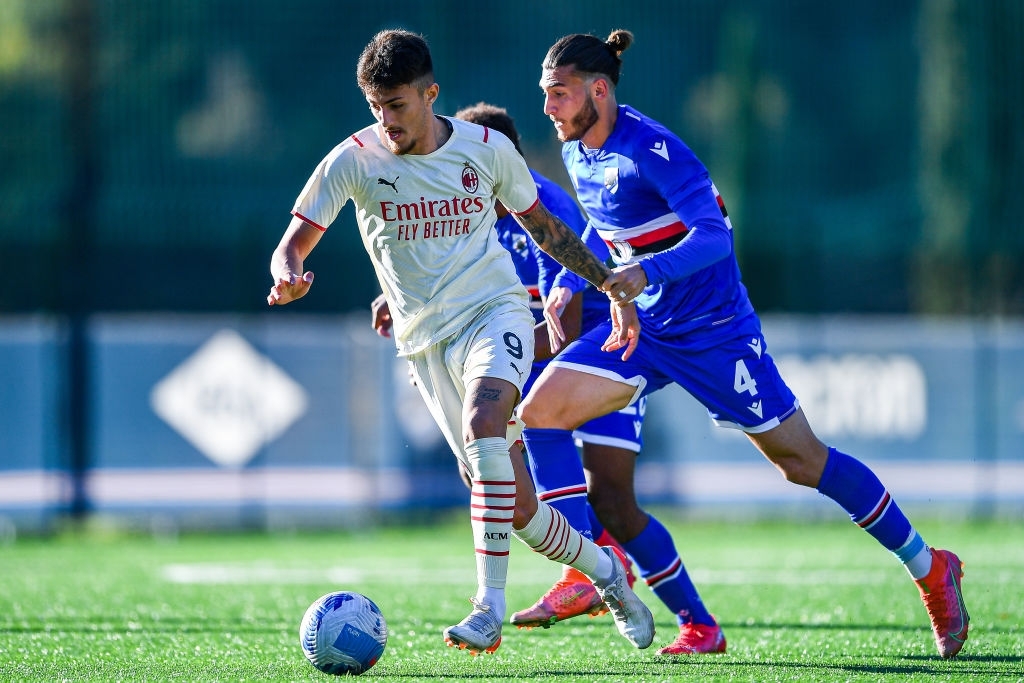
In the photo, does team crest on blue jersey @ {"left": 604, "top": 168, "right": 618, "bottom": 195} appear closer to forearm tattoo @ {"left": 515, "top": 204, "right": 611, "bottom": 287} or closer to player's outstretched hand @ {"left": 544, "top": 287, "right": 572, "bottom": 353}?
forearm tattoo @ {"left": 515, "top": 204, "right": 611, "bottom": 287}

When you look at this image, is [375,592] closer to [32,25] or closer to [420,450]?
[420,450]

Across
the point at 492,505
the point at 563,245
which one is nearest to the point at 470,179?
the point at 563,245

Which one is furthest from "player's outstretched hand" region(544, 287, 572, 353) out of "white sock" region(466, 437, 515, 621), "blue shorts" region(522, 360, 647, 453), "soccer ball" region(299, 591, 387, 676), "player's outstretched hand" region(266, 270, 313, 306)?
"soccer ball" region(299, 591, 387, 676)

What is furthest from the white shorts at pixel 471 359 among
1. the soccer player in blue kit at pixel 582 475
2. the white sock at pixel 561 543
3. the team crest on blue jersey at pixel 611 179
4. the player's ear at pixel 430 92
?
the player's ear at pixel 430 92

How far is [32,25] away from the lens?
1780 centimetres

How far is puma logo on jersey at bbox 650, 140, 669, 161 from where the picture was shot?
18.2 feet

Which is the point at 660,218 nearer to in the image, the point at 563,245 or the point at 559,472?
the point at 563,245

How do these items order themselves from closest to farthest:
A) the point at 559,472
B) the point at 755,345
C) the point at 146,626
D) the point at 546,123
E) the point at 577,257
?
the point at 577,257 → the point at 755,345 → the point at 559,472 → the point at 146,626 → the point at 546,123

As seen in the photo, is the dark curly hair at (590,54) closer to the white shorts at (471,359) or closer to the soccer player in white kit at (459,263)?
the soccer player in white kit at (459,263)

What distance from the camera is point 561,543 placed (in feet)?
17.1

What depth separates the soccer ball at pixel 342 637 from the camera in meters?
4.72

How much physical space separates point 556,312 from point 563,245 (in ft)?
1.54

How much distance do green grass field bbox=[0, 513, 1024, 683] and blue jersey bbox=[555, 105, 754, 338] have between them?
141 centimetres

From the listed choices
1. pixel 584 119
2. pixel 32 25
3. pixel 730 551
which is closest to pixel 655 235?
pixel 584 119
